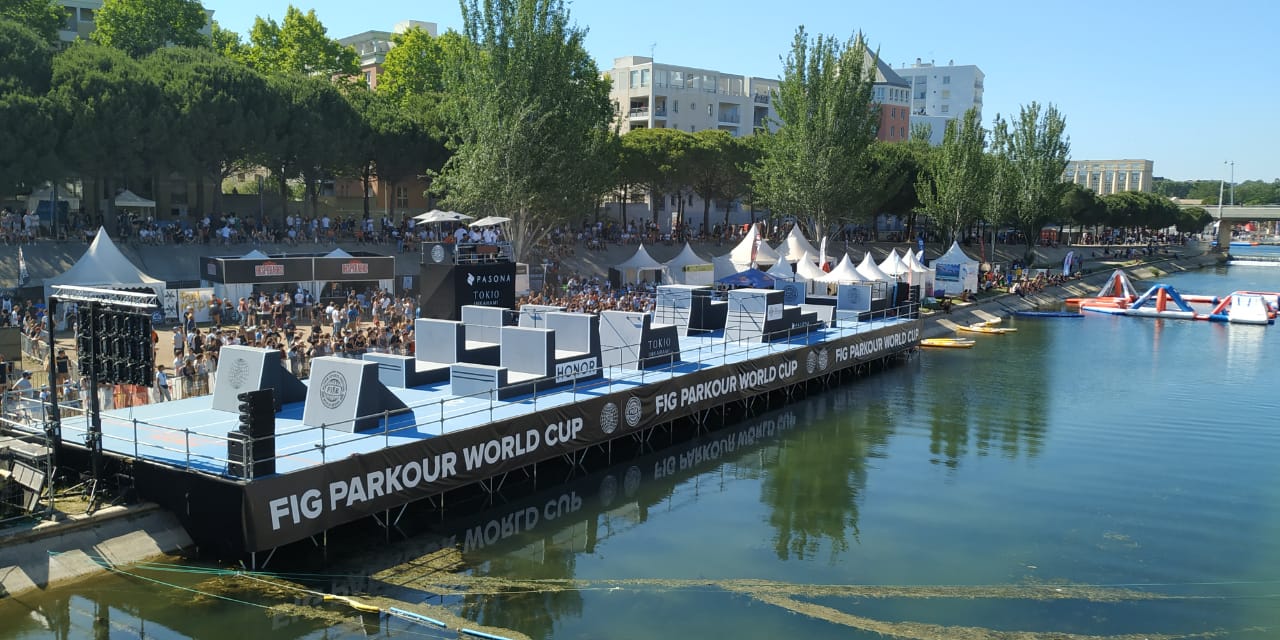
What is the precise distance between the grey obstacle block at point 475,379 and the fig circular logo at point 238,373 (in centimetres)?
Result: 554

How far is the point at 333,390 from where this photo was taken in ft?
74.2

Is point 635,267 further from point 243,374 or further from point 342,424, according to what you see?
point 342,424

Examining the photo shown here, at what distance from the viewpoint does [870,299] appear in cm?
5116

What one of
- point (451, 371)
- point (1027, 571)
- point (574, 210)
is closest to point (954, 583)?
point (1027, 571)

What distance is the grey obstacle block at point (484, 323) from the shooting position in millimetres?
30891

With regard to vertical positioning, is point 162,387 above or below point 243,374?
below

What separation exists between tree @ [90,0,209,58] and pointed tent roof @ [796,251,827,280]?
167 feet

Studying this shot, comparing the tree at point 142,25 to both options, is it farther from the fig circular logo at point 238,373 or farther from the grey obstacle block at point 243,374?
the fig circular logo at point 238,373

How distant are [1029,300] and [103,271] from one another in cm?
6566

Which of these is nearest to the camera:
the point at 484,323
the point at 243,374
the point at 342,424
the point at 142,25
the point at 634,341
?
the point at 342,424

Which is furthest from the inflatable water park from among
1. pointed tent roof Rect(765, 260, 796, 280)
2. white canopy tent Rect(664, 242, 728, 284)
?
white canopy tent Rect(664, 242, 728, 284)

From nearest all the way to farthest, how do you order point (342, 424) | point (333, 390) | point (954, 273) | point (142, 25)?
point (342, 424) → point (333, 390) → point (954, 273) → point (142, 25)

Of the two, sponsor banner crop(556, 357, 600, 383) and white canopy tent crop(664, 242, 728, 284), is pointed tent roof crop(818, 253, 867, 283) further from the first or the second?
sponsor banner crop(556, 357, 600, 383)

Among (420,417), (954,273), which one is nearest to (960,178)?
(954,273)
